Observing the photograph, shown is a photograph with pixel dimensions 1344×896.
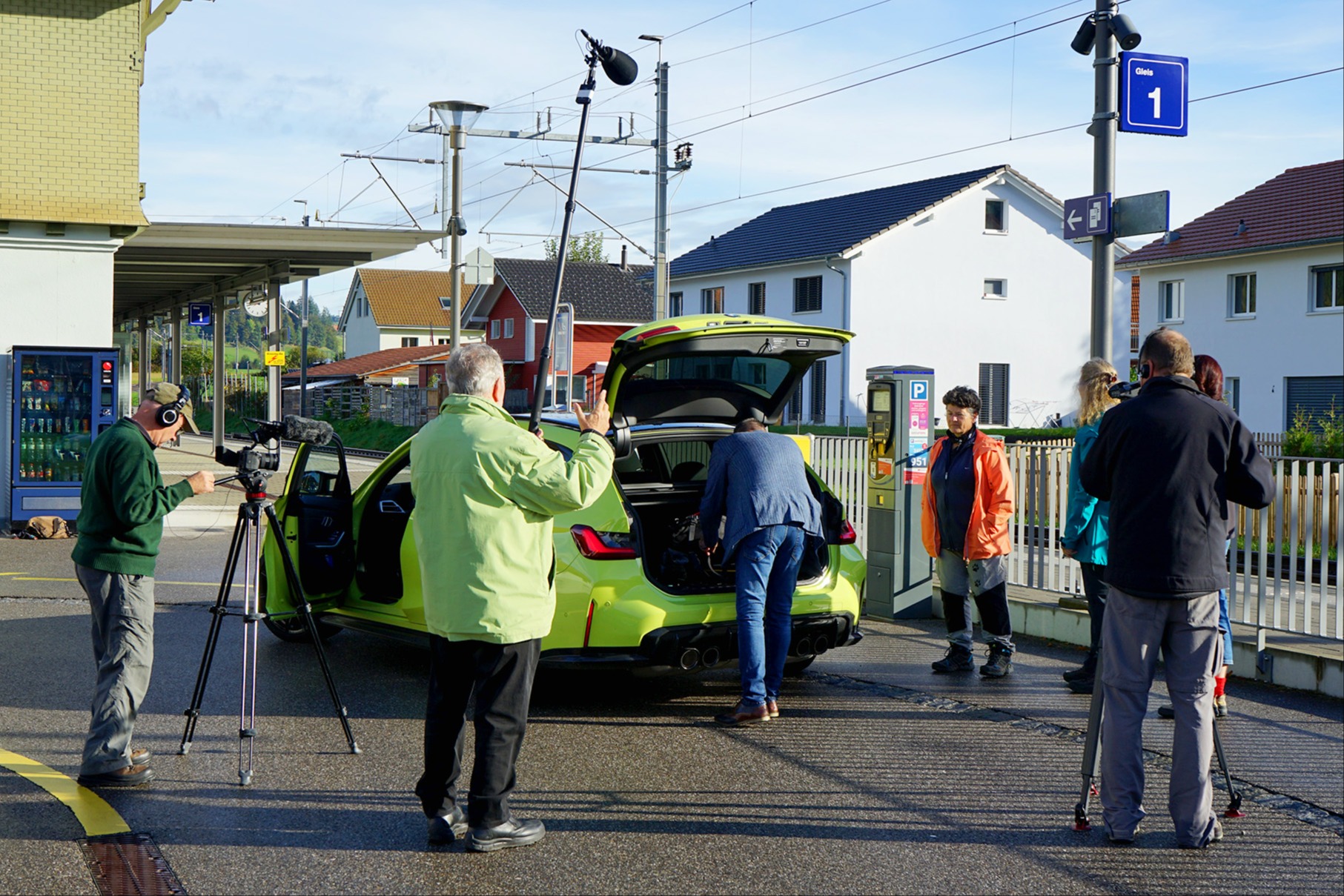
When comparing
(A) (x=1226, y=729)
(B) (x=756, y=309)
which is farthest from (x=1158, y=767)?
(B) (x=756, y=309)

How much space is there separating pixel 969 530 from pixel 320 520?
399cm

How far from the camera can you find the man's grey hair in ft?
16.6

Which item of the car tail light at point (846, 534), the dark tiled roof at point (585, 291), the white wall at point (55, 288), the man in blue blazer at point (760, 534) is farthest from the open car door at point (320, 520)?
the dark tiled roof at point (585, 291)

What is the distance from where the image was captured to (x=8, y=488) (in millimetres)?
16719

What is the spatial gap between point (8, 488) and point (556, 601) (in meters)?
12.4

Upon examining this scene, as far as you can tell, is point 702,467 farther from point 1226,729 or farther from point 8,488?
point 8,488

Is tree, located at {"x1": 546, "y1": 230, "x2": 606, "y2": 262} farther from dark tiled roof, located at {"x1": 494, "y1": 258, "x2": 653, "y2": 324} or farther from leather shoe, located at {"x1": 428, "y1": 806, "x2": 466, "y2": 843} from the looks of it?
leather shoe, located at {"x1": 428, "y1": 806, "x2": 466, "y2": 843}

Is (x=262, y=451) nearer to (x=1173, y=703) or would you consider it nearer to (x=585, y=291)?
(x=1173, y=703)

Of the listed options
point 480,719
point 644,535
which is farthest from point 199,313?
point 480,719

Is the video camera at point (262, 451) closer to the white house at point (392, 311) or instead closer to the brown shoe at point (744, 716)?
the brown shoe at point (744, 716)

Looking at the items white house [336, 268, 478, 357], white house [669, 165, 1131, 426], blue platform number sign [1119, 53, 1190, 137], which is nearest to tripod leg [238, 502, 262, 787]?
blue platform number sign [1119, 53, 1190, 137]

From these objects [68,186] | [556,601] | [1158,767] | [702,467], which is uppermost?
[68,186]

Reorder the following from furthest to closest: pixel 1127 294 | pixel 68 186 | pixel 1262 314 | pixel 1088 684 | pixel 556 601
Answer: pixel 1127 294 < pixel 1262 314 < pixel 68 186 < pixel 1088 684 < pixel 556 601

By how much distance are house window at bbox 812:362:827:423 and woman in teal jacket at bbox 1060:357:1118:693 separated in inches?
1349
